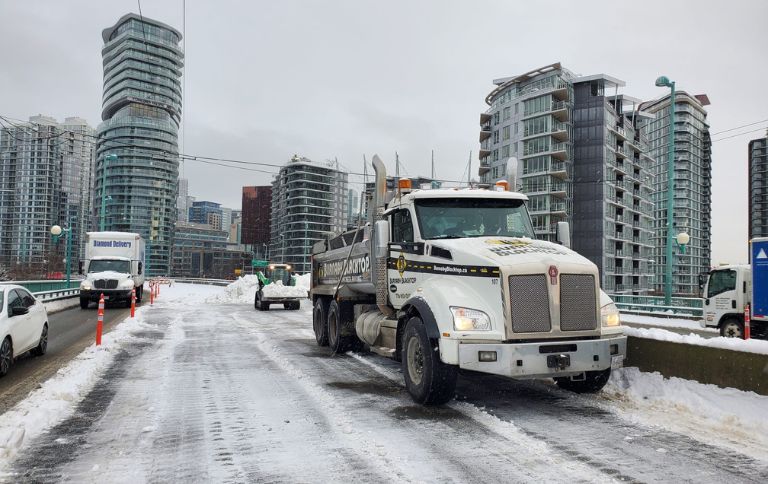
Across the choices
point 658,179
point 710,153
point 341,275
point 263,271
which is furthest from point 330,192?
point 341,275

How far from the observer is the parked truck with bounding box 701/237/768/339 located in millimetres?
13569

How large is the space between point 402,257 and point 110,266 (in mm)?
22521

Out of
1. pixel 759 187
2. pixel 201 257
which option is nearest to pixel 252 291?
pixel 759 187

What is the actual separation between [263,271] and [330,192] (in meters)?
123

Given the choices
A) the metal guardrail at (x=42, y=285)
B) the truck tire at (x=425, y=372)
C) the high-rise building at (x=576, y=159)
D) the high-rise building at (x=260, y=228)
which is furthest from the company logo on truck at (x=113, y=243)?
the high-rise building at (x=260, y=228)

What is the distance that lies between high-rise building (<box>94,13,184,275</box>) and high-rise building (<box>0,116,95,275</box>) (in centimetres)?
1492

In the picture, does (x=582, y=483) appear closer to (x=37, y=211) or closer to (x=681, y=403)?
(x=681, y=403)

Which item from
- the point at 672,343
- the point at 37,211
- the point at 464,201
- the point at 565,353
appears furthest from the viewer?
the point at 37,211

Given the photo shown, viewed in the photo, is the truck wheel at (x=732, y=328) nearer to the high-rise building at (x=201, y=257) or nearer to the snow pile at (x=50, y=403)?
the snow pile at (x=50, y=403)

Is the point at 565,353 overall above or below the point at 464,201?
below

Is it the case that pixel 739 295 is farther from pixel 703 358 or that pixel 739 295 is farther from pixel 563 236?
pixel 703 358

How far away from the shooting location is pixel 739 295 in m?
15.7

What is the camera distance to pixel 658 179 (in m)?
148

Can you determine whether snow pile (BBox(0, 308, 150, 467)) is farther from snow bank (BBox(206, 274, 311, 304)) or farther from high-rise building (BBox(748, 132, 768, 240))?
high-rise building (BBox(748, 132, 768, 240))
